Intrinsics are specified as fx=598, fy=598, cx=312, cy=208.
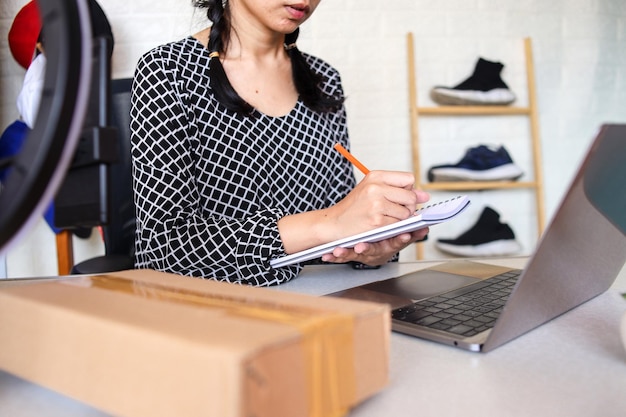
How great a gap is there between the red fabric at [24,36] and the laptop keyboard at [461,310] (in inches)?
62.0

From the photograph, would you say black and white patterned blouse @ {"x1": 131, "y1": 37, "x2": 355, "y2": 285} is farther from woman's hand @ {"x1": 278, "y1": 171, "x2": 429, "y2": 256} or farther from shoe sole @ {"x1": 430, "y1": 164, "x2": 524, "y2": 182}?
shoe sole @ {"x1": 430, "y1": 164, "x2": 524, "y2": 182}

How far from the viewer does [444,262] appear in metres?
0.90

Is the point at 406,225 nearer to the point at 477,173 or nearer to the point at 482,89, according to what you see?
the point at 477,173

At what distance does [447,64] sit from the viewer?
2.32 meters

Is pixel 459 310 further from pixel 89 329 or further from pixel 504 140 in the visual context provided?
pixel 504 140

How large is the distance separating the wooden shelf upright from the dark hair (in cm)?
97

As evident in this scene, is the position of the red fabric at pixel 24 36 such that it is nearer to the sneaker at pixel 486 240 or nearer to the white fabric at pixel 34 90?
the white fabric at pixel 34 90


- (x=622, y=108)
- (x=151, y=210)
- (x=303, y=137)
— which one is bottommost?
(x=151, y=210)

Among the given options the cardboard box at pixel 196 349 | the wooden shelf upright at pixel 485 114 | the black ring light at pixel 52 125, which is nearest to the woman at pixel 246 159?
the cardboard box at pixel 196 349

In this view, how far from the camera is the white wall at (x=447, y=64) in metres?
2.03

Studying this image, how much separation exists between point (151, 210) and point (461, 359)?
0.60 m

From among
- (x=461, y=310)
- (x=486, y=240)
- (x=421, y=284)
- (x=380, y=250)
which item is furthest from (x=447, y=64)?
(x=461, y=310)

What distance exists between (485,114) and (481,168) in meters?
0.26

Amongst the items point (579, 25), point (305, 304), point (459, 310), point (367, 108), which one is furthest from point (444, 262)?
point (579, 25)
